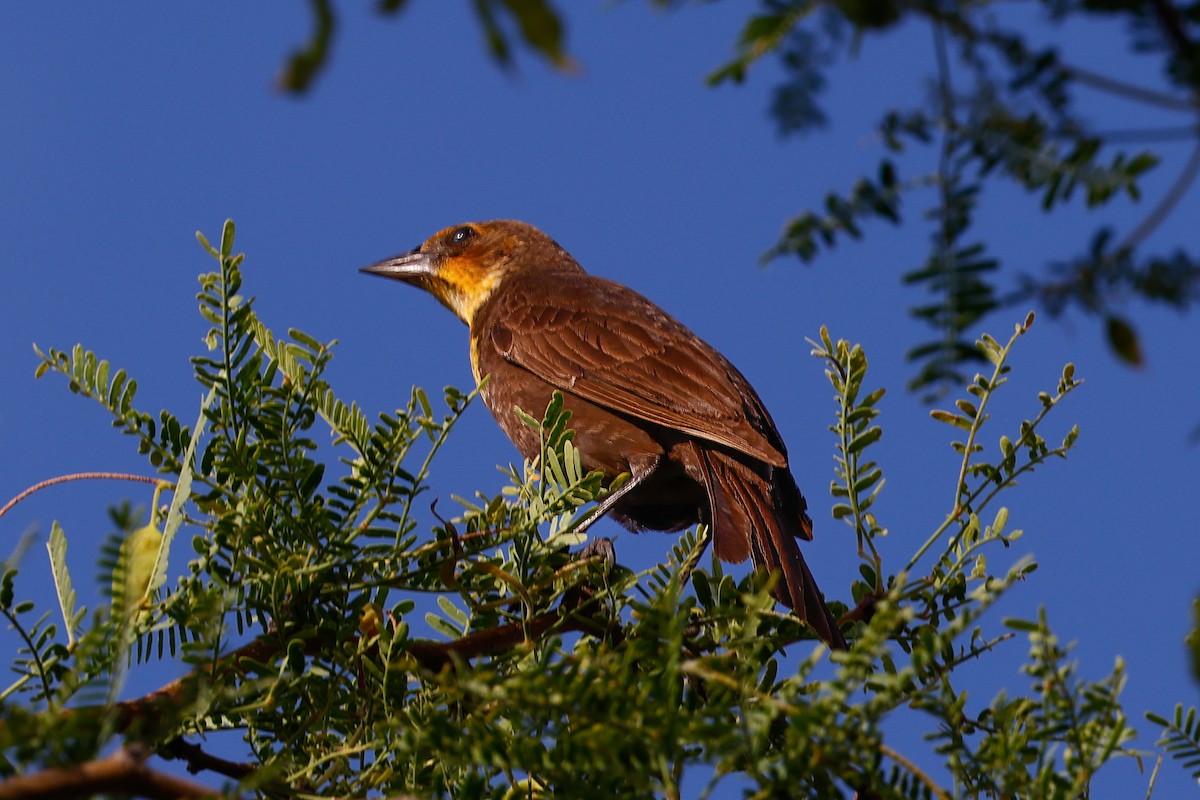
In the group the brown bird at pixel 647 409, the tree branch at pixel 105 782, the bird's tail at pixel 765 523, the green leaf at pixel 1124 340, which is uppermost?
A: the brown bird at pixel 647 409

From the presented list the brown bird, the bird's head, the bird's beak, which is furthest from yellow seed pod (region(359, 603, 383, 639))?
the bird's beak

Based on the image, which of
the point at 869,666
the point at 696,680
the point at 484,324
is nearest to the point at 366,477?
the point at 696,680

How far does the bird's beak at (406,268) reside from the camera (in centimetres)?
714

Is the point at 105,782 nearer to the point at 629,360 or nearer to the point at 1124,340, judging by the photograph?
the point at 1124,340

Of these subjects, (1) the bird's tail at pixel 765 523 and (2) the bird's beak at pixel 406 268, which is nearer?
(1) the bird's tail at pixel 765 523

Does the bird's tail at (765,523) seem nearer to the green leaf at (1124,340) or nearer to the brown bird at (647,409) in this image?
the brown bird at (647,409)

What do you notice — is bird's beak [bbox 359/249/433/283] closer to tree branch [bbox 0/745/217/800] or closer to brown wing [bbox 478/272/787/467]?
brown wing [bbox 478/272/787/467]

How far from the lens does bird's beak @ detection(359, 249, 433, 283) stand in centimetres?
714

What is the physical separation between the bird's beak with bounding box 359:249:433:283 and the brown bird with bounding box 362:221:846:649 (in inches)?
35.1

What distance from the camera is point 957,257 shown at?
1.20 m

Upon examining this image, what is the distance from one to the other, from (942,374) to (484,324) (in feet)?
16.2

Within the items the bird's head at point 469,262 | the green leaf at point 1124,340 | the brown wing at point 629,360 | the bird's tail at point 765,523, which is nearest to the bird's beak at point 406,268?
the bird's head at point 469,262

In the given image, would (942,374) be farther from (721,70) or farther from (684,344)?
(684,344)

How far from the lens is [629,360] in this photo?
5.16 metres
